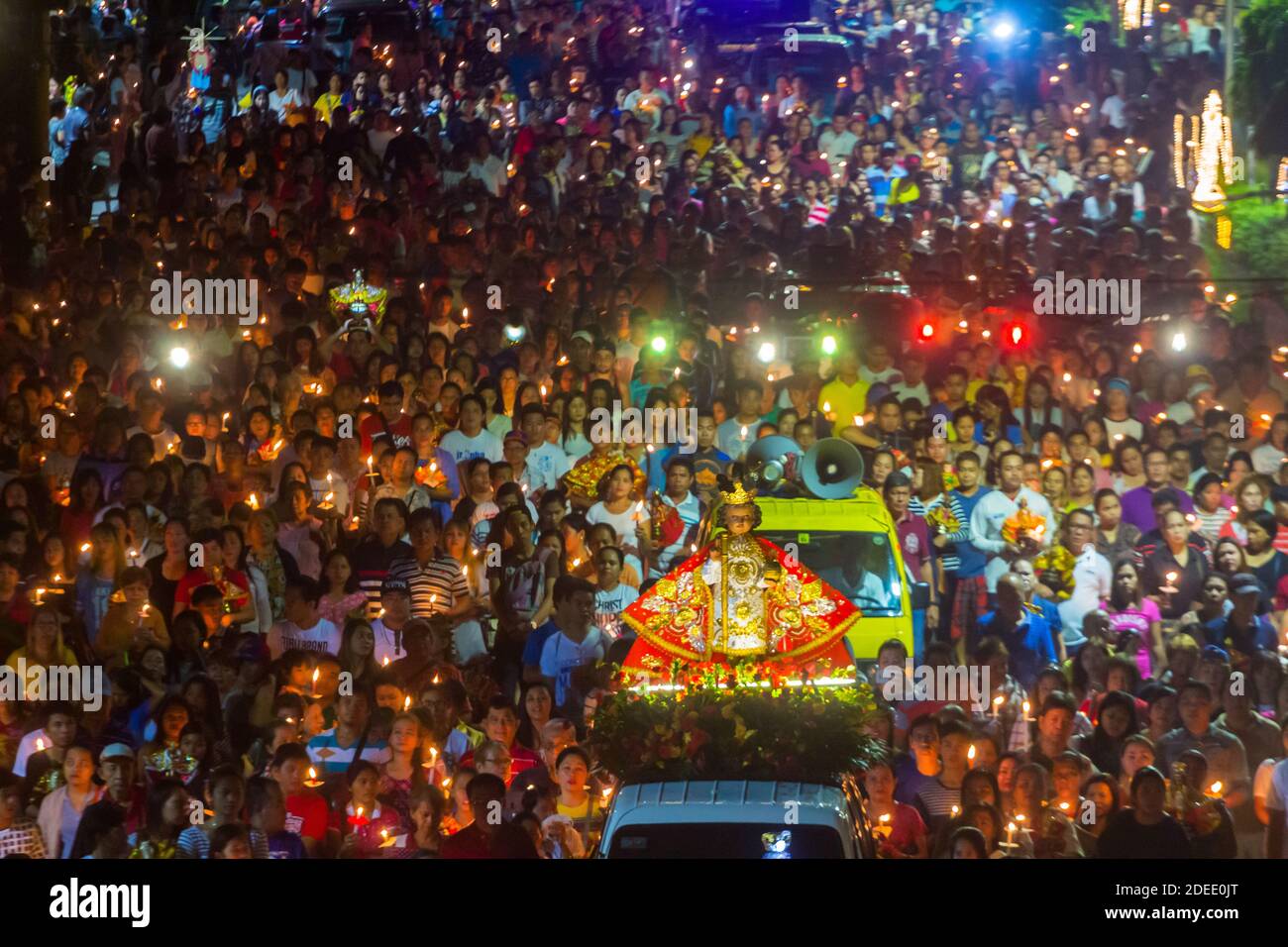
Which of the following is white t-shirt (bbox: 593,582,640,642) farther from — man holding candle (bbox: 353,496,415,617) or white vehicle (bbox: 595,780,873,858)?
white vehicle (bbox: 595,780,873,858)

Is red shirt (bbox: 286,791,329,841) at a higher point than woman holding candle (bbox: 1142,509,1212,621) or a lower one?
lower

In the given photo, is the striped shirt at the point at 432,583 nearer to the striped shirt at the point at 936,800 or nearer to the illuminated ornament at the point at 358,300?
the illuminated ornament at the point at 358,300

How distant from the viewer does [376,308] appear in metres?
11.2

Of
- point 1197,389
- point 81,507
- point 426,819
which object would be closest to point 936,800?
point 426,819

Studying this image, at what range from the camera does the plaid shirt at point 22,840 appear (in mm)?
7906

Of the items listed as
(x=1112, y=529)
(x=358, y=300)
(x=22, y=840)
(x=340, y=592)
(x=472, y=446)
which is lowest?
(x=22, y=840)

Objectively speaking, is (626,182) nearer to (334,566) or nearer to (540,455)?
(540,455)

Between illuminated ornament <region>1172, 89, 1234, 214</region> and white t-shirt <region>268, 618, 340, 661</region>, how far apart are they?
6109 mm

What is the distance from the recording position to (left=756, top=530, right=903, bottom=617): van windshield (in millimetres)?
9125

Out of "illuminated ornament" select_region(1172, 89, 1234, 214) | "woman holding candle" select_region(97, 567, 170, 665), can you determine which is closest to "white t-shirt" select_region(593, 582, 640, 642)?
"woman holding candle" select_region(97, 567, 170, 665)

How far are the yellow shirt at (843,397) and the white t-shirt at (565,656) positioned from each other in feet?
8.46

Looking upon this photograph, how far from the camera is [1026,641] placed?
890 centimetres

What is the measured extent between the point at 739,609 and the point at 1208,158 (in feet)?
17.7

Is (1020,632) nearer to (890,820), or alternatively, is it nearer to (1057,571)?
(1057,571)
